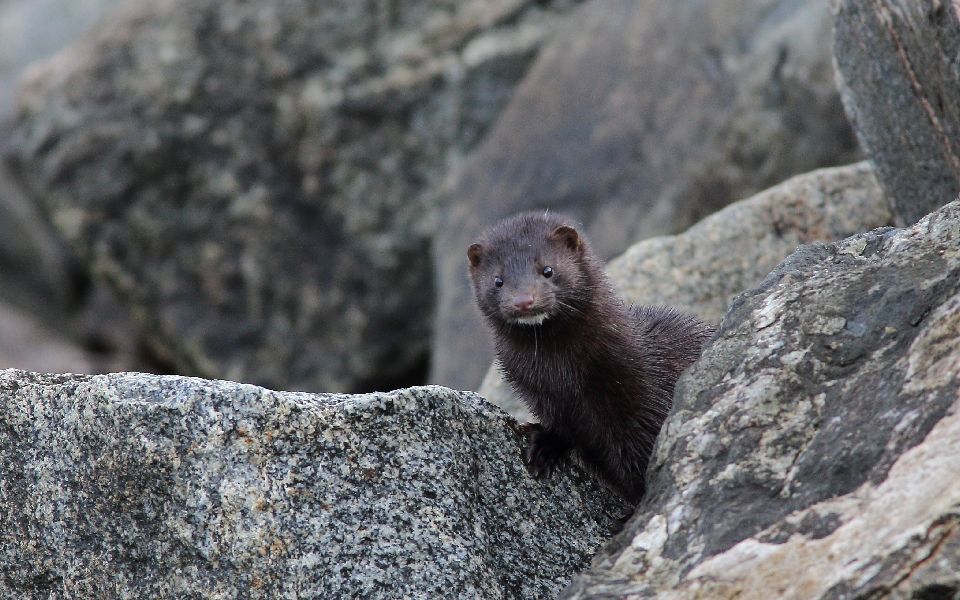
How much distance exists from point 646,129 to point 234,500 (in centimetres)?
592

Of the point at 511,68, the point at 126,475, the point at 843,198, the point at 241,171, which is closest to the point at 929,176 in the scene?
the point at 843,198

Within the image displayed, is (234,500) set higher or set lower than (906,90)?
lower

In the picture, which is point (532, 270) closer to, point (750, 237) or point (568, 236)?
point (568, 236)

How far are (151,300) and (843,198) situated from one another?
6761 millimetres

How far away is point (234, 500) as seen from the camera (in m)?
3.82

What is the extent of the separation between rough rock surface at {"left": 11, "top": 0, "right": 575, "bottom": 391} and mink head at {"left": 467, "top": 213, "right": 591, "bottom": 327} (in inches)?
206

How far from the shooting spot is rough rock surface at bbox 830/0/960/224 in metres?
4.79

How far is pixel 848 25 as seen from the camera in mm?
5594

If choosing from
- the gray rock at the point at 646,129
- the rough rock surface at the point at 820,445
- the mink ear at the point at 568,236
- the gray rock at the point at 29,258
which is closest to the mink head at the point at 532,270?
the mink ear at the point at 568,236

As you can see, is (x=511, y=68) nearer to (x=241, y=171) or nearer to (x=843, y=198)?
(x=241, y=171)

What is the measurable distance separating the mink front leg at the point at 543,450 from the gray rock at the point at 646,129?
139 inches

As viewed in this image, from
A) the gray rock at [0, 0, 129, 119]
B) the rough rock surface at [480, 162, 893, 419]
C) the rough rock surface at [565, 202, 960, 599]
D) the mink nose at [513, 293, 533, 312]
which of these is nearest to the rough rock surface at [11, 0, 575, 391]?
the rough rock surface at [480, 162, 893, 419]

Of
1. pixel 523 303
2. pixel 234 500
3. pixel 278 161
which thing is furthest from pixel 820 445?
pixel 278 161

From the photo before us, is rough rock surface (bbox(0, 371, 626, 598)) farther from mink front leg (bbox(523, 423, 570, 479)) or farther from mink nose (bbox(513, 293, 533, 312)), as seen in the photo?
mink nose (bbox(513, 293, 533, 312))
